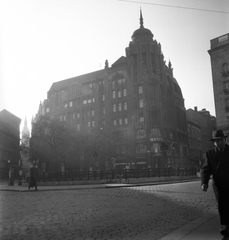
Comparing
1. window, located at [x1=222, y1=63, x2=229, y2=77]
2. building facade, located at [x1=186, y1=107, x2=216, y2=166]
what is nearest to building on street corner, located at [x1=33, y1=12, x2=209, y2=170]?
building facade, located at [x1=186, y1=107, x2=216, y2=166]

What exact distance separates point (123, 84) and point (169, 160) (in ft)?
69.5

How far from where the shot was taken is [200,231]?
195 inches

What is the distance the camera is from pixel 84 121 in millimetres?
75250

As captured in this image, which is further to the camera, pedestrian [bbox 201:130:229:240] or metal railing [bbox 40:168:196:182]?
metal railing [bbox 40:168:196:182]

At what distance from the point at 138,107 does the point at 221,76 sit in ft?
82.5

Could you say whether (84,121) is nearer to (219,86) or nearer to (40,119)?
(40,119)

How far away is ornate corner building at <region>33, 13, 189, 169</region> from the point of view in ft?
200

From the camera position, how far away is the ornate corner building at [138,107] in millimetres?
60906

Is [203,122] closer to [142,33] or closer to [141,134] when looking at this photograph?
[141,134]

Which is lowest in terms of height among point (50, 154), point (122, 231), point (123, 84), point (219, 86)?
point (122, 231)

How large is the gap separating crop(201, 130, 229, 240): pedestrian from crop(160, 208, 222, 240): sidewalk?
0.35 metres

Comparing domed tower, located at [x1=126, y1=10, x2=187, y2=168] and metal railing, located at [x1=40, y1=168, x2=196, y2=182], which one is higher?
domed tower, located at [x1=126, y1=10, x2=187, y2=168]

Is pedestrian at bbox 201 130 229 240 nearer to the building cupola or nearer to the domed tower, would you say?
the domed tower

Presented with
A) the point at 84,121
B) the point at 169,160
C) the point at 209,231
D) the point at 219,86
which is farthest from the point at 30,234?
the point at 84,121
